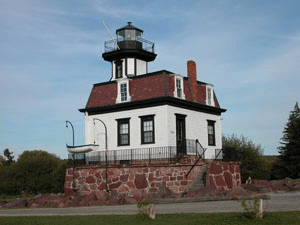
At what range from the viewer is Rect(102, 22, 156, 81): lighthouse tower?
3095 centimetres

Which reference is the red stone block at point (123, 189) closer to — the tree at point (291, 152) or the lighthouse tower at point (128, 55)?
the lighthouse tower at point (128, 55)

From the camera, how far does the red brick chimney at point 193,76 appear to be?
92.1ft

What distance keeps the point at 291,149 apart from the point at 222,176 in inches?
709

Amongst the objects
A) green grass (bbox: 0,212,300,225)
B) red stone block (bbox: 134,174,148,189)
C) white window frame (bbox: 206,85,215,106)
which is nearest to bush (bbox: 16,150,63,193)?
red stone block (bbox: 134,174,148,189)

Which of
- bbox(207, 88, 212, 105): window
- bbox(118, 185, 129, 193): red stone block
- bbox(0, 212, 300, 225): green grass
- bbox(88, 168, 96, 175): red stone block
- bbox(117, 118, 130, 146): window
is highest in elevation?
bbox(207, 88, 212, 105): window

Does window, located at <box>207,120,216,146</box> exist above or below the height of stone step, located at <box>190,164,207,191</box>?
above

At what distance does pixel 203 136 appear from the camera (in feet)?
92.3

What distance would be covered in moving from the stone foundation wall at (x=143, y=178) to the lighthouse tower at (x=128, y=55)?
8.88 meters

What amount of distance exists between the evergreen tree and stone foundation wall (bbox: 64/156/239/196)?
50.5 feet

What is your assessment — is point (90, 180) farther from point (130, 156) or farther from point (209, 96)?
point (209, 96)

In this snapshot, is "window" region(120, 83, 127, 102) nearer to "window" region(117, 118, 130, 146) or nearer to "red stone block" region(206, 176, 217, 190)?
"window" region(117, 118, 130, 146)

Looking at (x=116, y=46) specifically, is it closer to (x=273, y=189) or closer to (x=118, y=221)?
(x=273, y=189)

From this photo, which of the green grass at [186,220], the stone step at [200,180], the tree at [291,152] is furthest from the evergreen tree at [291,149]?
the green grass at [186,220]

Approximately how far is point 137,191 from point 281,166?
69.0ft
